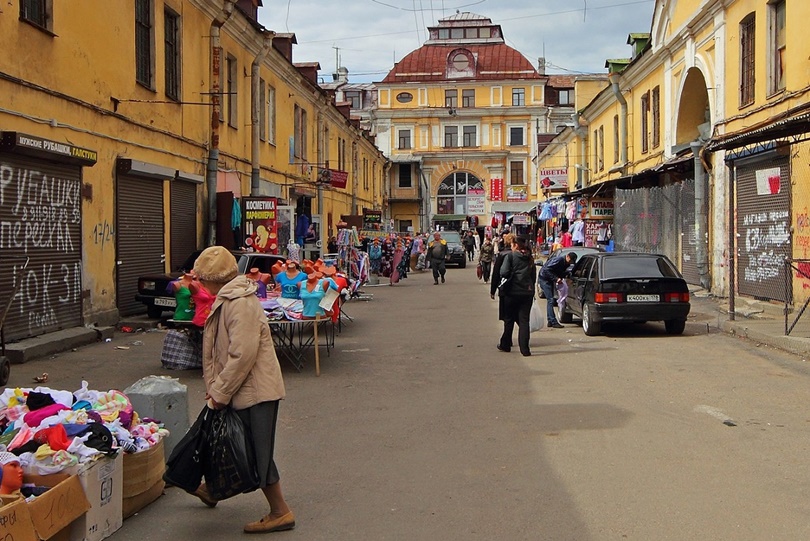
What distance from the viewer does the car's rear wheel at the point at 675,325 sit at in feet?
45.5

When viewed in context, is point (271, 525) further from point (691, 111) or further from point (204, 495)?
point (691, 111)

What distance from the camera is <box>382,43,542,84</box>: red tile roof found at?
233ft

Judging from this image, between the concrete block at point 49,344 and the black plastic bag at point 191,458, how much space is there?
23.5 ft

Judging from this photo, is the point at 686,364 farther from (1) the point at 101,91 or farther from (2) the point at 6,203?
(1) the point at 101,91

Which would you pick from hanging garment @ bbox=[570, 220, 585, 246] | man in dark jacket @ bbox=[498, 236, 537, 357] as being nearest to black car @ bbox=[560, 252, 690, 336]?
man in dark jacket @ bbox=[498, 236, 537, 357]

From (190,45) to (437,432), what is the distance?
14613mm

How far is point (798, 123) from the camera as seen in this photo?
37.0 ft

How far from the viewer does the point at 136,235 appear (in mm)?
16594

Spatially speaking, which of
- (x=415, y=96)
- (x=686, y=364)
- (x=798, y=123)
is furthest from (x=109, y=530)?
(x=415, y=96)

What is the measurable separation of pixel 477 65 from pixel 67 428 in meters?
69.7

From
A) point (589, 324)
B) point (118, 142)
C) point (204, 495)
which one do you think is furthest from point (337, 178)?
point (204, 495)

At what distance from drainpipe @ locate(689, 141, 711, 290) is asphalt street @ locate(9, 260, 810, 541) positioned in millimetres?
7929

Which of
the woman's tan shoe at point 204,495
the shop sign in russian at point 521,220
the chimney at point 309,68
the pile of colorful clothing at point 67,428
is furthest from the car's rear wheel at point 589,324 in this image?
the shop sign in russian at point 521,220

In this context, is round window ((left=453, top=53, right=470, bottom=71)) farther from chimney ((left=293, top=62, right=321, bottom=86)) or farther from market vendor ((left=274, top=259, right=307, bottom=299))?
market vendor ((left=274, top=259, right=307, bottom=299))
